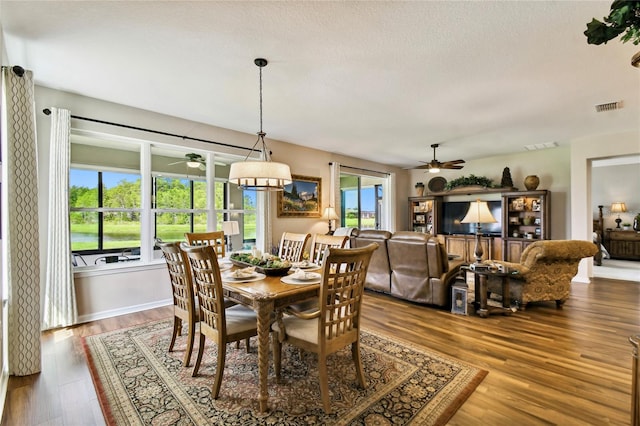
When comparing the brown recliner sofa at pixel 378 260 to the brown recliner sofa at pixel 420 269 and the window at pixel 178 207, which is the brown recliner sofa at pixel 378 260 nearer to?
the brown recliner sofa at pixel 420 269

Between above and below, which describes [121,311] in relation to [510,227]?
Answer: below

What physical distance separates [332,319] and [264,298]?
46cm

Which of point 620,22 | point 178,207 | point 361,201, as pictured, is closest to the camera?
point 620,22

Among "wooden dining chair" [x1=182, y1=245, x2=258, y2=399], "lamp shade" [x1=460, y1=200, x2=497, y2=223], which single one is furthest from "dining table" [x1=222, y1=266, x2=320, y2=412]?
"lamp shade" [x1=460, y1=200, x2=497, y2=223]

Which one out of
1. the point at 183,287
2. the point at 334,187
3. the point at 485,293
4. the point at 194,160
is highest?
the point at 194,160

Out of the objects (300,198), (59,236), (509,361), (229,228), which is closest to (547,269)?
(509,361)

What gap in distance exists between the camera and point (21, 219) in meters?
2.36

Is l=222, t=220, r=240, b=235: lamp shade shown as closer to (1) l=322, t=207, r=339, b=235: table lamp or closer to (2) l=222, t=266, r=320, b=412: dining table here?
(2) l=222, t=266, r=320, b=412: dining table

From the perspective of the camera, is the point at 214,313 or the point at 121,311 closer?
the point at 214,313

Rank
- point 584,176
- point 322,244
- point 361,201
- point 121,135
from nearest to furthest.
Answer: point 322,244
point 121,135
point 584,176
point 361,201

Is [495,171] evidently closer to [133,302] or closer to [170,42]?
[170,42]

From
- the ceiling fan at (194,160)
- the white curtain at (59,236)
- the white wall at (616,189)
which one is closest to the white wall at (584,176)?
the white wall at (616,189)

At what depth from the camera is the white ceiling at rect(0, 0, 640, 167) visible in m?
2.06

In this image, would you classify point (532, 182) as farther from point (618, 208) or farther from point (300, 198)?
point (300, 198)
